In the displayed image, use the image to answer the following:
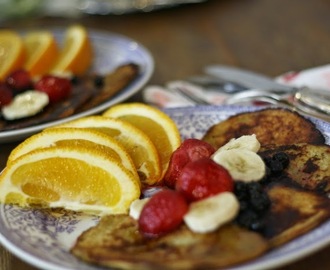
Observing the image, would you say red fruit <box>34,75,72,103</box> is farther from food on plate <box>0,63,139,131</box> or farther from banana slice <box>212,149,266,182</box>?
banana slice <box>212,149,266,182</box>

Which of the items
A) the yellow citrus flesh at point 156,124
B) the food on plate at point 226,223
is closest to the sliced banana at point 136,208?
the food on plate at point 226,223

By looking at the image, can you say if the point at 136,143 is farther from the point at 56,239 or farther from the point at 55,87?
the point at 55,87

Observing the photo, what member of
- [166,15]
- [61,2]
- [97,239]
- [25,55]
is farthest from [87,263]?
[61,2]

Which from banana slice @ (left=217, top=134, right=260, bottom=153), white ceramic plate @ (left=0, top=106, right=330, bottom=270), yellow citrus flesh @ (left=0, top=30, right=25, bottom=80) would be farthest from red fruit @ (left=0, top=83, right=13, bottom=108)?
banana slice @ (left=217, top=134, right=260, bottom=153)

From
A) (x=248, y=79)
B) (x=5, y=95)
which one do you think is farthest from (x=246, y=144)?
(x=5, y=95)

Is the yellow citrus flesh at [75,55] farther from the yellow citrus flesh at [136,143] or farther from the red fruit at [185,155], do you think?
the red fruit at [185,155]

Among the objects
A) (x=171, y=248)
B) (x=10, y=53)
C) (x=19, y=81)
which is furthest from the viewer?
(x=10, y=53)
